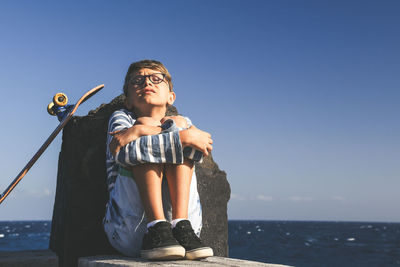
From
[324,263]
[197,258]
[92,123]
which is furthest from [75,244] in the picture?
[324,263]

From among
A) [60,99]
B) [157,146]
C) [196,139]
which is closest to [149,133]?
[157,146]

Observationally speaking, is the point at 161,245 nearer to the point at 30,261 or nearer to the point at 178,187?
the point at 178,187

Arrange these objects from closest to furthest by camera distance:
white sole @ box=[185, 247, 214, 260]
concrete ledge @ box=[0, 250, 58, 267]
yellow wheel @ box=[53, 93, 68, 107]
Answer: white sole @ box=[185, 247, 214, 260] → concrete ledge @ box=[0, 250, 58, 267] → yellow wheel @ box=[53, 93, 68, 107]

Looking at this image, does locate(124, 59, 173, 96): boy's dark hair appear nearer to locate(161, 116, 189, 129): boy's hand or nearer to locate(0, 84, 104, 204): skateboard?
locate(161, 116, 189, 129): boy's hand

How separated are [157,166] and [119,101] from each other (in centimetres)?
104

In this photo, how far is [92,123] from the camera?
113 inches

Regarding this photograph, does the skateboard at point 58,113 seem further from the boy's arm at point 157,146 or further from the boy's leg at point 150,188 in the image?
the boy's leg at point 150,188

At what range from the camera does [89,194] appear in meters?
2.71

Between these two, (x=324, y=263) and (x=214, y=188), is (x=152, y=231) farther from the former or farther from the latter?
(x=324, y=263)

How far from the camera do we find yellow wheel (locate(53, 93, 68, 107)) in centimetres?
287

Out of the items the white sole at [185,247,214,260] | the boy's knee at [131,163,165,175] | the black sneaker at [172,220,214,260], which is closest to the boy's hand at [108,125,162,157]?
the boy's knee at [131,163,165,175]

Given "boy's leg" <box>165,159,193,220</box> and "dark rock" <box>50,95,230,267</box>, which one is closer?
"boy's leg" <box>165,159,193,220</box>

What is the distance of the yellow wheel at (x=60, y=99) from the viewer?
2873 millimetres

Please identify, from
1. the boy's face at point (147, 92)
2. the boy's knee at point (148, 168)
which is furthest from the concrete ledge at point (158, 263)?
the boy's face at point (147, 92)
